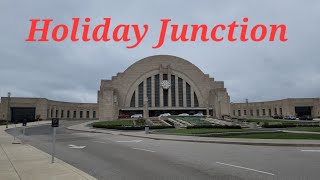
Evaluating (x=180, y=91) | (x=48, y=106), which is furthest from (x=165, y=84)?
(x=48, y=106)

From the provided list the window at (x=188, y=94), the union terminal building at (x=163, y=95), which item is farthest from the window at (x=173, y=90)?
the window at (x=188, y=94)

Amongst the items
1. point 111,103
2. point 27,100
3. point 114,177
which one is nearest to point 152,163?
point 114,177

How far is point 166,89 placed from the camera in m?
90.4

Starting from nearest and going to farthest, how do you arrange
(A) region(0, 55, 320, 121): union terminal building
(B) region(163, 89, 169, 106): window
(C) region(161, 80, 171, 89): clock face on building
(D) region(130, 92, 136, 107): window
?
(A) region(0, 55, 320, 121): union terminal building → (C) region(161, 80, 171, 89): clock face on building → (B) region(163, 89, 169, 106): window → (D) region(130, 92, 136, 107): window

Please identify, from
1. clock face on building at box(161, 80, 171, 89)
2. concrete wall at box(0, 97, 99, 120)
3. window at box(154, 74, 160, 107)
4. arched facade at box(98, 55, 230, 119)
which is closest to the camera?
concrete wall at box(0, 97, 99, 120)

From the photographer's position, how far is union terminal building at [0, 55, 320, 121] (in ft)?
283

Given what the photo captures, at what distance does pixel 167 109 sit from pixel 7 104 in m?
49.1

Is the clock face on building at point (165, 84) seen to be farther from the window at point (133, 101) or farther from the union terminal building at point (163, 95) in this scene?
the window at point (133, 101)

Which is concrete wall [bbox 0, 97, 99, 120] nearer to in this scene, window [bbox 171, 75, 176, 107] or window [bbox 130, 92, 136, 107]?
window [bbox 130, 92, 136, 107]

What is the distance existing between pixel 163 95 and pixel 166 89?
7.64 ft

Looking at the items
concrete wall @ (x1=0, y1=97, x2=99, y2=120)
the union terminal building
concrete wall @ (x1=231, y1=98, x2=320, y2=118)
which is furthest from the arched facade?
concrete wall @ (x1=0, y1=97, x2=99, y2=120)

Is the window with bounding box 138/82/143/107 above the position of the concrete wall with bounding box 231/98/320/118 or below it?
above

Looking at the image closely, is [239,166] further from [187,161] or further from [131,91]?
[131,91]

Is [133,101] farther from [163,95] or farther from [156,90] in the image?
[163,95]
